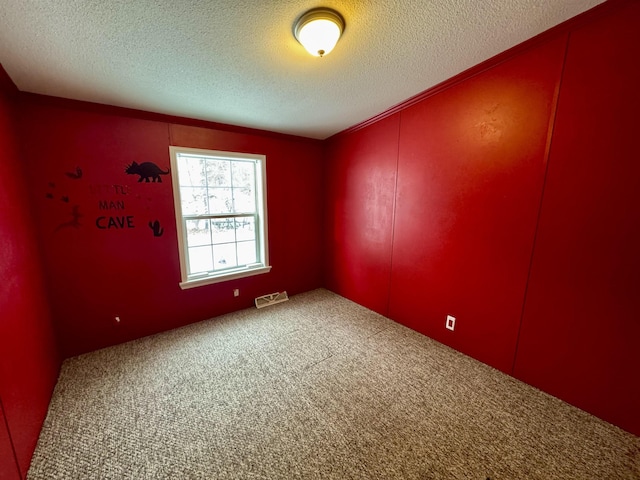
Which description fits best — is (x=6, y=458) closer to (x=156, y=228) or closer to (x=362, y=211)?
(x=156, y=228)

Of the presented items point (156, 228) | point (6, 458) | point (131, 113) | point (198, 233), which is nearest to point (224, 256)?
point (198, 233)

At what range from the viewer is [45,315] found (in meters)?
1.94

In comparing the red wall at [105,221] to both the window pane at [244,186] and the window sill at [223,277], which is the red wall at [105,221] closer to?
the window sill at [223,277]

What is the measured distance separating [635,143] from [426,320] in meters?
1.92

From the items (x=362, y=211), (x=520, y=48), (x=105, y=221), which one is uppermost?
(x=520, y=48)

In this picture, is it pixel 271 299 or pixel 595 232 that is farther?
pixel 271 299

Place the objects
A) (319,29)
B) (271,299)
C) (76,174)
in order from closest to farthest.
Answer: (319,29) < (76,174) < (271,299)

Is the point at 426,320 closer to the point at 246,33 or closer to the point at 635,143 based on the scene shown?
the point at 635,143

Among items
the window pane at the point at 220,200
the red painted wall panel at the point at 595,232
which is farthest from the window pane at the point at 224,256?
the red painted wall panel at the point at 595,232

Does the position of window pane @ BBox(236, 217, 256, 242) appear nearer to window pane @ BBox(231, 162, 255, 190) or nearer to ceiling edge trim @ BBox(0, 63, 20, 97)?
window pane @ BBox(231, 162, 255, 190)

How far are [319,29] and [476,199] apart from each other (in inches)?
67.6

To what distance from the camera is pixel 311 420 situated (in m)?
1.54

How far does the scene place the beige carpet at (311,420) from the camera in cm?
127

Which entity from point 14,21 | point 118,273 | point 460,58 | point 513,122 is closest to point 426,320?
point 513,122
